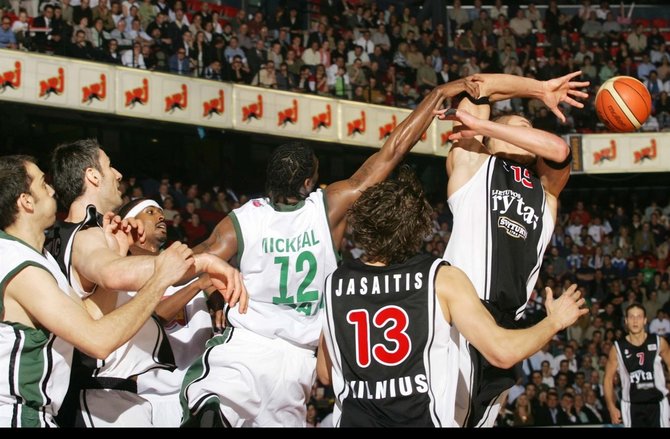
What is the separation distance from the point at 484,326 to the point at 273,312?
5.48ft

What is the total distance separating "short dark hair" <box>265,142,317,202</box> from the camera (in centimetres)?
529

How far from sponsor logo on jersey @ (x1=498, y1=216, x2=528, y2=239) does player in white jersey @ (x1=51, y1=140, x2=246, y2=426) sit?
199 cm

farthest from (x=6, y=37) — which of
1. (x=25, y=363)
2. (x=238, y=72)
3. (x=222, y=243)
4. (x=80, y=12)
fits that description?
(x=25, y=363)

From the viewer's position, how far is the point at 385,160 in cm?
532

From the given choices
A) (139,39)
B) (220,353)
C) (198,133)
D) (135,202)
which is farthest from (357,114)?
(220,353)

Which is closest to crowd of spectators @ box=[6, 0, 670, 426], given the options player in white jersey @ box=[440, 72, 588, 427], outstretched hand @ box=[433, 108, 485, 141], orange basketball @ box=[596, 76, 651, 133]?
orange basketball @ box=[596, 76, 651, 133]

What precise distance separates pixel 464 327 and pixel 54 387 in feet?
6.19

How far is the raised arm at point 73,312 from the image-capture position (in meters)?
3.73

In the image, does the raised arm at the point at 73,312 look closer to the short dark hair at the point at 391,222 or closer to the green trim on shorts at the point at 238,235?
the short dark hair at the point at 391,222

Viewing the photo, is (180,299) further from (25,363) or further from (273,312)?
(25,363)

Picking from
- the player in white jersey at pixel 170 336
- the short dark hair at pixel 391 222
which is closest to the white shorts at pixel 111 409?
the player in white jersey at pixel 170 336

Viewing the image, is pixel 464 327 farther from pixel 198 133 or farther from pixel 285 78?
pixel 198 133

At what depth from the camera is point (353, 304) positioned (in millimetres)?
3838

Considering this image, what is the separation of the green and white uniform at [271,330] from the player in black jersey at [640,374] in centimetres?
615
